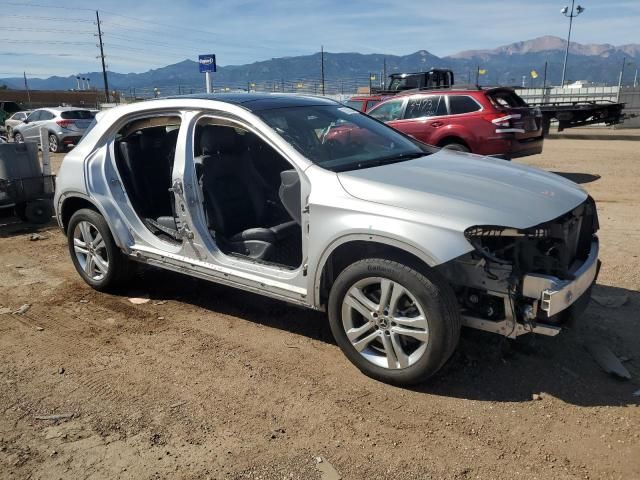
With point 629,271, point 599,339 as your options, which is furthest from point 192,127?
point 629,271

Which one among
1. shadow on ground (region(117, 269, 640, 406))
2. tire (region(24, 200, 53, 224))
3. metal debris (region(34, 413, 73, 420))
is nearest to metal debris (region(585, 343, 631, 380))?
shadow on ground (region(117, 269, 640, 406))

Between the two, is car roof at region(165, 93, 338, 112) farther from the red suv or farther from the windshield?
the red suv

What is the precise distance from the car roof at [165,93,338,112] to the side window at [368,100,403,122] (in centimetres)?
674

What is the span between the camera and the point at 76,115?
18828mm

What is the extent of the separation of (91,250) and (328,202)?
268 centimetres

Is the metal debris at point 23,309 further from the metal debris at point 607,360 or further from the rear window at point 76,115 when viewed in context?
the rear window at point 76,115

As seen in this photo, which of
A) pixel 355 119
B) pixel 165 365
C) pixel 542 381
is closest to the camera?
pixel 542 381

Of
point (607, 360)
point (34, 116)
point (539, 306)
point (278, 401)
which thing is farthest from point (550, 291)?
point (34, 116)

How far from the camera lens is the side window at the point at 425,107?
10430mm

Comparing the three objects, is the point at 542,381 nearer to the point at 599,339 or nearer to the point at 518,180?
the point at 599,339

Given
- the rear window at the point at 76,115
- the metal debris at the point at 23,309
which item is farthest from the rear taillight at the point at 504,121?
the rear window at the point at 76,115

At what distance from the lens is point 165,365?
368 centimetres

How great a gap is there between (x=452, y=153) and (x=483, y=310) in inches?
65.4

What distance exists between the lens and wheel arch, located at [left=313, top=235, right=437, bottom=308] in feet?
9.98
